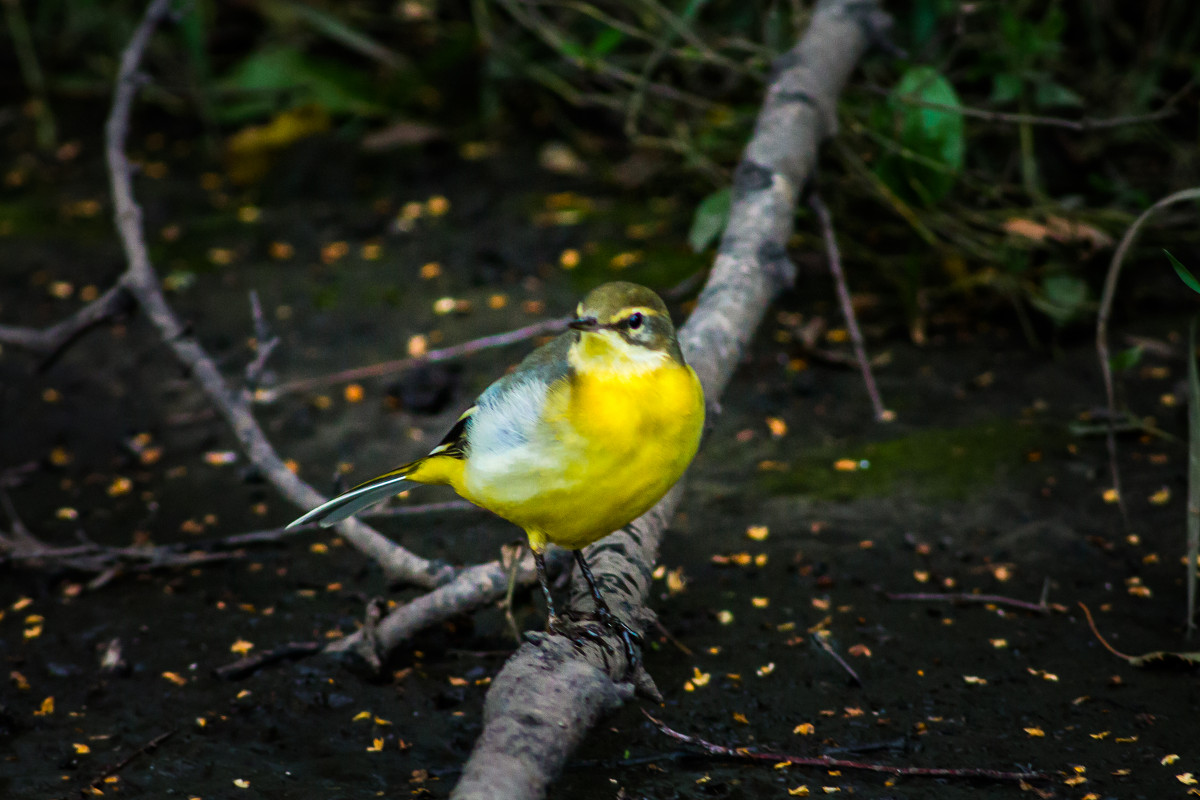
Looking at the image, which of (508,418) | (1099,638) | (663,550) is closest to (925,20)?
(663,550)

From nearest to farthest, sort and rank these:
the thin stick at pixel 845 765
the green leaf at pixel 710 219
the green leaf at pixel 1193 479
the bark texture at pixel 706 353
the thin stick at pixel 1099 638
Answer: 1. the bark texture at pixel 706 353
2. the thin stick at pixel 845 765
3. the green leaf at pixel 1193 479
4. the thin stick at pixel 1099 638
5. the green leaf at pixel 710 219

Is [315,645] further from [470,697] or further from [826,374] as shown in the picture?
[826,374]

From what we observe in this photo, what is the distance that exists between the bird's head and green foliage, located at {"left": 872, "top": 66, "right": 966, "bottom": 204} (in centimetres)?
194

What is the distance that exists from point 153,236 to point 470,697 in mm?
3935

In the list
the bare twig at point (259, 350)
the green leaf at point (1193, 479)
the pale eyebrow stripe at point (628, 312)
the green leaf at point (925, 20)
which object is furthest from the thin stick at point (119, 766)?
the green leaf at point (925, 20)

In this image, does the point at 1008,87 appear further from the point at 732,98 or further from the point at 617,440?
the point at 617,440

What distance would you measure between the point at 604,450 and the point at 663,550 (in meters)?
1.48

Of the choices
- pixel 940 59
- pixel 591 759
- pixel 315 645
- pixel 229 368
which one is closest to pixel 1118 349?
pixel 940 59

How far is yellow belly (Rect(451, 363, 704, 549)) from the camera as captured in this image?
221cm

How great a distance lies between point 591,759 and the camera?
2.63m

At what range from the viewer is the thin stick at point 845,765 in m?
2.42

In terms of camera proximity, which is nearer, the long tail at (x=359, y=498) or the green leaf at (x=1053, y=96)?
the long tail at (x=359, y=498)

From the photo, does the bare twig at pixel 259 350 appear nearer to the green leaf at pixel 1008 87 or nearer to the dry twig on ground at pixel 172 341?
the dry twig on ground at pixel 172 341

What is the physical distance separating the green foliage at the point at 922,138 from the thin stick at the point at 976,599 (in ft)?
4.98
